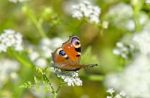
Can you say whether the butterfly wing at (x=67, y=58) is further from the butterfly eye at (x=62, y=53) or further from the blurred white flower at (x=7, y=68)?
the blurred white flower at (x=7, y=68)

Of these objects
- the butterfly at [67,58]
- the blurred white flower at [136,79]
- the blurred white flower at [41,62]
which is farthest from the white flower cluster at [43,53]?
the butterfly at [67,58]

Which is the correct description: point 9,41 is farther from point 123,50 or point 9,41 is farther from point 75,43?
point 123,50

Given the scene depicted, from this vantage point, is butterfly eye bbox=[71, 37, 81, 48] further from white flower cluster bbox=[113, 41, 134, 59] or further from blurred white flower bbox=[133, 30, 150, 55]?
blurred white flower bbox=[133, 30, 150, 55]

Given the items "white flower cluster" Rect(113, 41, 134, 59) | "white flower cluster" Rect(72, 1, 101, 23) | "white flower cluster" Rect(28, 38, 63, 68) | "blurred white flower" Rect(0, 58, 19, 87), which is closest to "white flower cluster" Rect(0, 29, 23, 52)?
"white flower cluster" Rect(28, 38, 63, 68)

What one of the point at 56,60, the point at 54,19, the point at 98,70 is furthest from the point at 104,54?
the point at 56,60

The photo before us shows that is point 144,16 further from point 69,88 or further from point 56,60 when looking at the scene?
point 56,60
